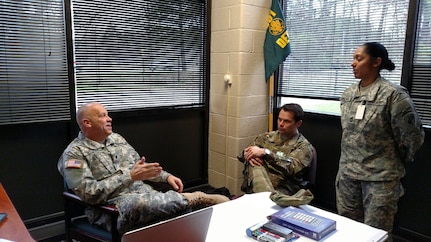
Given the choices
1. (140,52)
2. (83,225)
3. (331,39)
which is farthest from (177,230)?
(331,39)

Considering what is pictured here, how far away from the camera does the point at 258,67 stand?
10.1 feet

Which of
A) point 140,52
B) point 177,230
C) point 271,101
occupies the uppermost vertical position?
point 140,52

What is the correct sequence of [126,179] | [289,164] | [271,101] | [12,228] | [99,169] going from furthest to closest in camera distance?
1. [271,101]
2. [289,164]
3. [99,169]
4. [126,179]
5. [12,228]

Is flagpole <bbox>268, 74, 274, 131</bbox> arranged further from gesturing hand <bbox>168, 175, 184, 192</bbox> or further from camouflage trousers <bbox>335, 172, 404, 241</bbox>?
gesturing hand <bbox>168, 175, 184, 192</bbox>

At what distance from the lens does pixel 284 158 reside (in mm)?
2367

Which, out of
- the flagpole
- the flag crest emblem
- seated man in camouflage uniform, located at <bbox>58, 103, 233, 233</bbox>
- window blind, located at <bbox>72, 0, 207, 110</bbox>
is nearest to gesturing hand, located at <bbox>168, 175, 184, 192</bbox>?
seated man in camouflage uniform, located at <bbox>58, 103, 233, 233</bbox>

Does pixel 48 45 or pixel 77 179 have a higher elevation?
pixel 48 45

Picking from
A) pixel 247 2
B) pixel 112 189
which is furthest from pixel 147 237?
pixel 247 2

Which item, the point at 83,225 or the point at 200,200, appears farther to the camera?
the point at 200,200

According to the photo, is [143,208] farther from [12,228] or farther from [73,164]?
[12,228]

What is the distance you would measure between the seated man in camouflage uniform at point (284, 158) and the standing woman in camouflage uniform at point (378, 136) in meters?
0.35

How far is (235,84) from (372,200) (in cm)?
151

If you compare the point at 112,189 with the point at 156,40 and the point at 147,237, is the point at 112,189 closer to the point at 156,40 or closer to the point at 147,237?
the point at 147,237

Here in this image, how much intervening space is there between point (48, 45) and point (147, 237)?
192 centimetres
